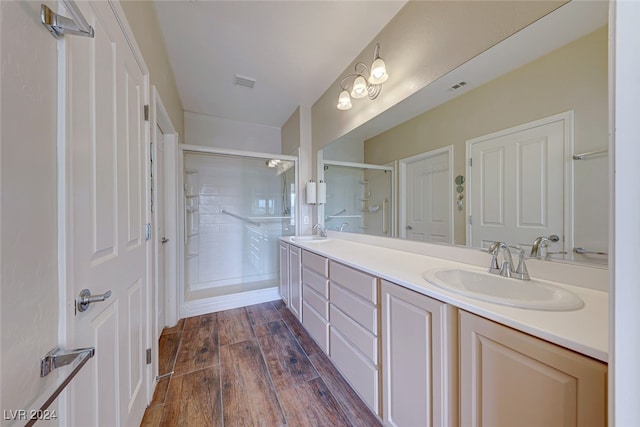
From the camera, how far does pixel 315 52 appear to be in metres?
2.05

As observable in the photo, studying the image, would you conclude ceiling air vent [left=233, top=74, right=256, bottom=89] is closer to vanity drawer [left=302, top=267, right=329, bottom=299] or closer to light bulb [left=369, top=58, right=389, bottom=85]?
light bulb [left=369, top=58, right=389, bottom=85]

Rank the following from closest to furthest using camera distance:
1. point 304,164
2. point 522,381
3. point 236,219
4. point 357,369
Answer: point 522,381
point 357,369
point 304,164
point 236,219

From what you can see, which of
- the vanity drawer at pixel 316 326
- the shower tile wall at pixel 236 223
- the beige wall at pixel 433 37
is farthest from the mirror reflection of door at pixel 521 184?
the shower tile wall at pixel 236 223

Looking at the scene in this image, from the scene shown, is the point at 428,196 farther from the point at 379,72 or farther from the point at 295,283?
the point at 295,283

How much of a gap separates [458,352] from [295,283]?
5.55 feet

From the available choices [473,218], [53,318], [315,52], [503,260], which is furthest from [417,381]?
[315,52]

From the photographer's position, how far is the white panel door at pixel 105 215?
26.1 inches

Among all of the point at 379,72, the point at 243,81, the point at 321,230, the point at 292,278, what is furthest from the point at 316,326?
the point at 243,81

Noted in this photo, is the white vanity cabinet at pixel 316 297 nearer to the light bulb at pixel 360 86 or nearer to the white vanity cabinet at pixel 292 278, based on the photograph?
the white vanity cabinet at pixel 292 278

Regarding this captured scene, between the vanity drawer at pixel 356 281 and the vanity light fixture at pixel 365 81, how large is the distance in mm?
1450

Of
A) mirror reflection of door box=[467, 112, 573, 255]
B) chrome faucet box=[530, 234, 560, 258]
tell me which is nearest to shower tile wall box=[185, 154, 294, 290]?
mirror reflection of door box=[467, 112, 573, 255]

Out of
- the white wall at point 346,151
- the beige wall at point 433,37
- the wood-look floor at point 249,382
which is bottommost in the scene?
the wood-look floor at point 249,382

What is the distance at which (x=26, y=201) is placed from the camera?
484mm
